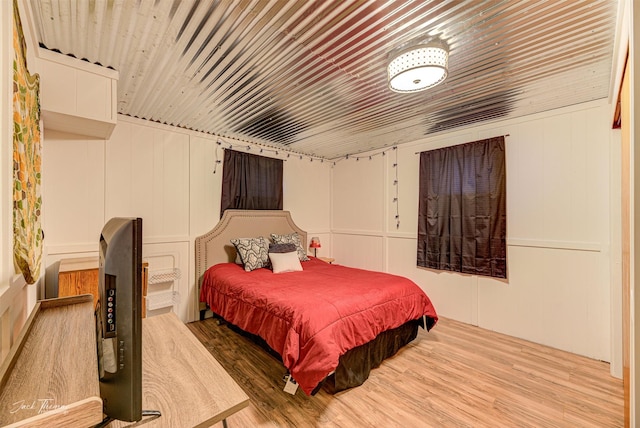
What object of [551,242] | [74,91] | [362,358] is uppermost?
[74,91]

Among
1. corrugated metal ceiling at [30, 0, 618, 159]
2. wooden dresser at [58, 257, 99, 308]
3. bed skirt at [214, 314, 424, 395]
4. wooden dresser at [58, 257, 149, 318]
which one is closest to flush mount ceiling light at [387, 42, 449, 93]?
corrugated metal ceiling at [30, 0, 618, 159]

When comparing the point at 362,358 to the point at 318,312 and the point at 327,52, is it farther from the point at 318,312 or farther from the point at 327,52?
the point at 327,52

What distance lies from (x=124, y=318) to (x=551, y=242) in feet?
11.7

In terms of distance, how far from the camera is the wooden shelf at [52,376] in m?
0.56

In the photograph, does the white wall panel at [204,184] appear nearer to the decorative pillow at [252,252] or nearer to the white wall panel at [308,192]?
the decorative pillow at [252,252]

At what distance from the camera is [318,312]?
6.86 feet

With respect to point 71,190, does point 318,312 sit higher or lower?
lower

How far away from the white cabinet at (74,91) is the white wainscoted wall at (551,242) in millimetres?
3505

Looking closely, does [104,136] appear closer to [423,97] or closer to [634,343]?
[423,97]

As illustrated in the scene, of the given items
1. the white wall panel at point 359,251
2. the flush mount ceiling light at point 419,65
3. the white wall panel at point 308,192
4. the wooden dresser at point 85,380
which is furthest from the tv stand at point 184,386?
the white wall panel at point 359,251

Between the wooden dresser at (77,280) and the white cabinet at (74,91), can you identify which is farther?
the wooden dresser at (77,280)

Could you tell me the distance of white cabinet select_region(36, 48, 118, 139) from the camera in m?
1.88

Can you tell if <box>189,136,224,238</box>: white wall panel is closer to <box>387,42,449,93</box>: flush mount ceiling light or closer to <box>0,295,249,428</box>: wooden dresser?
<box>0,295,249,428</box>: wooden dresser

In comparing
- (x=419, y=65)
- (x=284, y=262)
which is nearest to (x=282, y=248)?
(x=284, y=262)
